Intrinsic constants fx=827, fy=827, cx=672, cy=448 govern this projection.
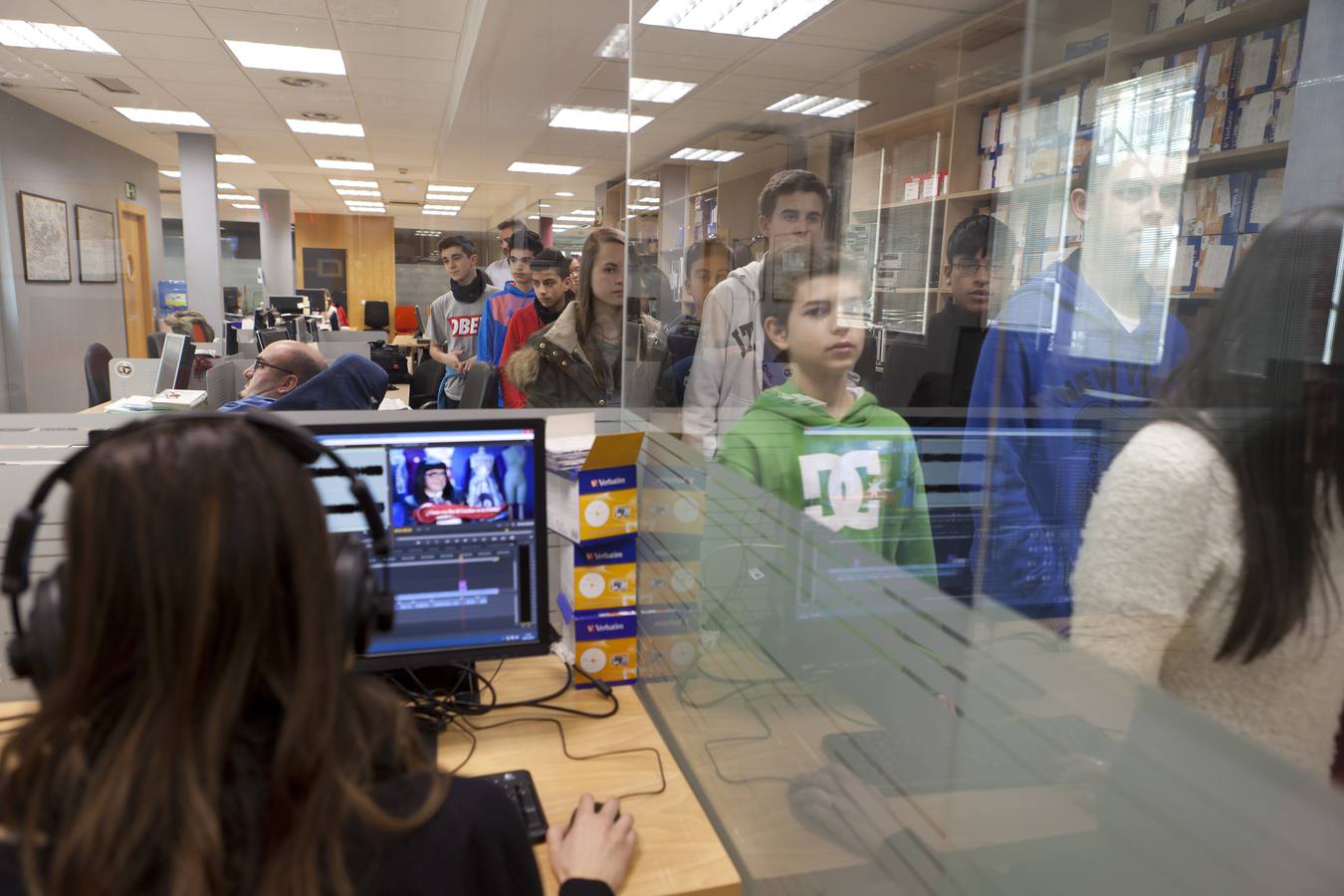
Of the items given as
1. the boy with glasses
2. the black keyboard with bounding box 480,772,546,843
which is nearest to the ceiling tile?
the boy with glasses

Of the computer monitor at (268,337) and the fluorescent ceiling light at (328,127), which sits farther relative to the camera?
the fluorescent ceiling light at (328,127)

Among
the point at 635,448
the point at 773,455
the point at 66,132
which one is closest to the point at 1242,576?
the point at 773,455

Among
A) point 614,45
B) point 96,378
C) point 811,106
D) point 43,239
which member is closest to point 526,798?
point 811,106

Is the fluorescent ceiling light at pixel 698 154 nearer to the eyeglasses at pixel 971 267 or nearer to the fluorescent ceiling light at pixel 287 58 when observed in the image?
the eyeglasses at pixel 971 267

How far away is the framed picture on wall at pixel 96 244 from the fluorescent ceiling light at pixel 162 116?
0.87 m

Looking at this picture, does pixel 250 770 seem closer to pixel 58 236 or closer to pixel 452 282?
pixel 452 282

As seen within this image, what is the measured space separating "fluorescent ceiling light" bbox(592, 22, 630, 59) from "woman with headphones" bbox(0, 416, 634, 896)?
402 cm

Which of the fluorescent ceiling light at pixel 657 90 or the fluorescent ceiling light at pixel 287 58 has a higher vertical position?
the fluorescent ceiling light at pixel 287 58

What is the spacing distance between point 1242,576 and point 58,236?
7804 mm

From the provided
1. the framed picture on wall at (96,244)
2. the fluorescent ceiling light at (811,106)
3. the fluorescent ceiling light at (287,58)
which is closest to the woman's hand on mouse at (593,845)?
the fluorescent ceiling light at (811,106)

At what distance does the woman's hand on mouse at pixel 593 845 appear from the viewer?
3.27ft

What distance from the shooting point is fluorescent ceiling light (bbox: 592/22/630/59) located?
4164mm

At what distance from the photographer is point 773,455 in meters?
1.22

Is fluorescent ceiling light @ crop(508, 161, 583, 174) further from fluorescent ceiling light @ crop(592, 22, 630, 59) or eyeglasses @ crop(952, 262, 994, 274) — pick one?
eyeglasses @ crop(952, 262, 994, 274)
